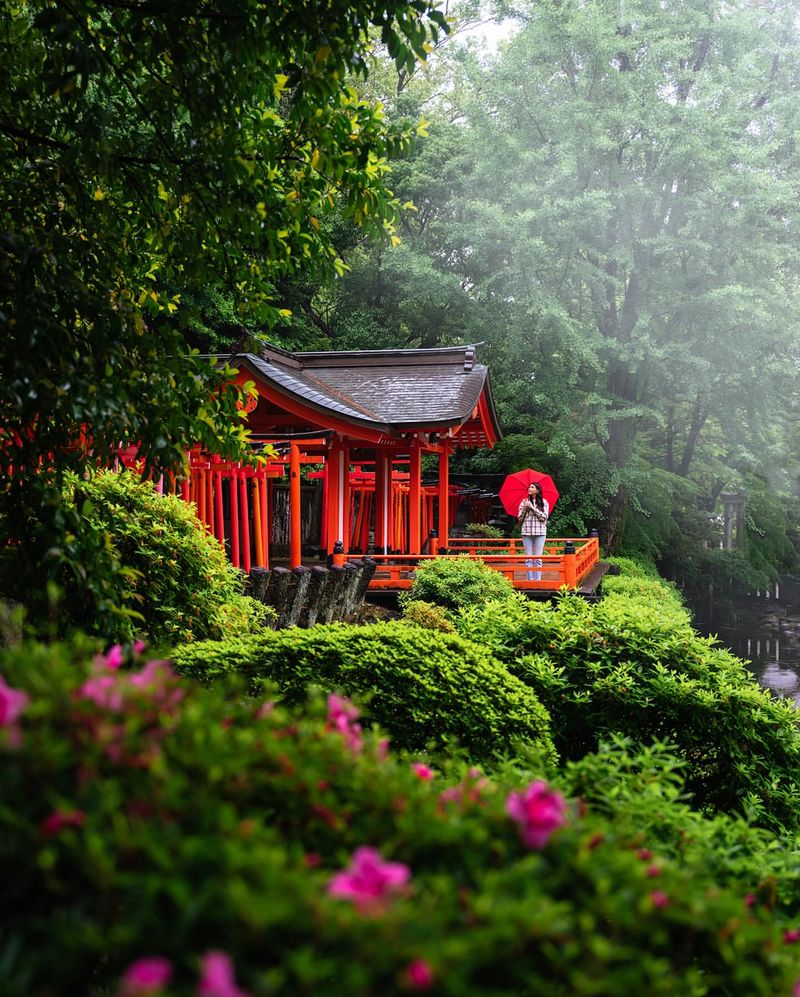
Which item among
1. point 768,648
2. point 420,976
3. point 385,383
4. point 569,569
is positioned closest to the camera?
point 420,976

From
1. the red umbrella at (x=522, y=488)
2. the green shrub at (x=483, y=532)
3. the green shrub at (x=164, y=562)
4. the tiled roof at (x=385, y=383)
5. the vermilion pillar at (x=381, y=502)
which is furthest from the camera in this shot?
the green shrub at (x=483, y=532)

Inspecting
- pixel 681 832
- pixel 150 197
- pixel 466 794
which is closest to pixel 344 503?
pixel 150 197

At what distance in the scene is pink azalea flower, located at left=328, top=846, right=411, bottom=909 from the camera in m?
1.13

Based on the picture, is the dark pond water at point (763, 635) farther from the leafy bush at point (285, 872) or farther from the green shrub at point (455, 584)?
the leafy bush at point (285, 872)

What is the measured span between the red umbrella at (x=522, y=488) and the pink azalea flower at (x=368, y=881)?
652 inches

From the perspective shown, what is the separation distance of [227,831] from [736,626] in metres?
22.8

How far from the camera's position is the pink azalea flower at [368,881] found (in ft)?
3.70

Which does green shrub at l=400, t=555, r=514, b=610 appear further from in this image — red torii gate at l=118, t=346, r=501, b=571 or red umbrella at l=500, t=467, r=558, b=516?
red umbrella at l=500, t=467, r=558, b=516

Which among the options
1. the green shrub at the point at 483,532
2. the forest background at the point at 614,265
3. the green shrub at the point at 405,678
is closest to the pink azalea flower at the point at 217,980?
the green shrub at the point at 405,678

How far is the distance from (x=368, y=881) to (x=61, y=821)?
444 millimetres

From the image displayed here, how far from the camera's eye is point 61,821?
3.88 ft

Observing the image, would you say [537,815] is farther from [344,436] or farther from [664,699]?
[344,436]

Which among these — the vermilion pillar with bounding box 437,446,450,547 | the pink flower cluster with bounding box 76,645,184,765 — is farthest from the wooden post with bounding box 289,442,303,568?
the pink flower cluster with bounding box 76,645,184,765

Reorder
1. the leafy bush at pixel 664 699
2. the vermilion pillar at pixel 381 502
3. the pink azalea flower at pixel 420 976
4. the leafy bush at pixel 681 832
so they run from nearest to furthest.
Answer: the pink azalea flower at pixel 420 976
the leafy bush at pixel 681 832
the leafy bush at pixel 664 699
the vermilion pillar at pixel 381 502
